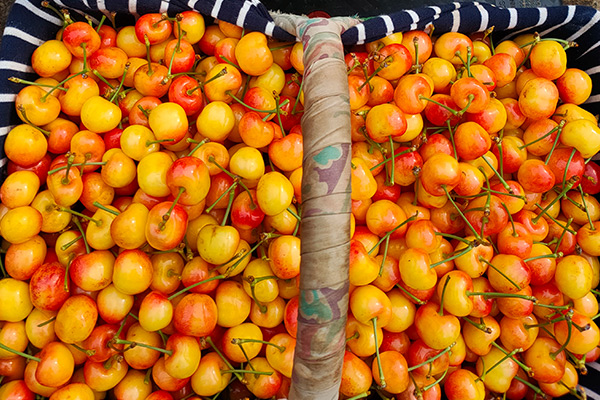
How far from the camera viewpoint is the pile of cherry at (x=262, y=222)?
1.98 feet

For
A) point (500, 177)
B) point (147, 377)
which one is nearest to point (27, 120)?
point (147, 377)

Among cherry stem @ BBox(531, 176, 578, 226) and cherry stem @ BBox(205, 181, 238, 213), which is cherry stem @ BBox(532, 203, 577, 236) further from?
cherry stem @ BBox(205, 181, 238, 213)

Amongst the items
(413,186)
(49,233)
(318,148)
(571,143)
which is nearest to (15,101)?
(49,233)

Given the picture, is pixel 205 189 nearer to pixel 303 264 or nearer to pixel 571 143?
pixel 303 264

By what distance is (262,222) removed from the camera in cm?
69

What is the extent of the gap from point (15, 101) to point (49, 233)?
227 mm

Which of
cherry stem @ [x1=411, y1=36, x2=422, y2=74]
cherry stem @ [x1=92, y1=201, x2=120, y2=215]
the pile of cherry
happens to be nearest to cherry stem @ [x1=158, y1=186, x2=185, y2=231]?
the pile of cherry

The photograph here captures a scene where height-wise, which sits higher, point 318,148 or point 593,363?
point 318,148

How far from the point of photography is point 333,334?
44cm

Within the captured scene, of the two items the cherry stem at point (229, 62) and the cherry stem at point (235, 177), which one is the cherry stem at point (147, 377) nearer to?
the cherry stem at point (235, 177)

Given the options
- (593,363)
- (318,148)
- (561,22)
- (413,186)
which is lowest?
(593,363)

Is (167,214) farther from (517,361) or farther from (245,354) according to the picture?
(517,361)

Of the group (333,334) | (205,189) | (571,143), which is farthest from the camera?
(571,143)

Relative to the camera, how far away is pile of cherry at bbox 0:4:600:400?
1.98 feet
